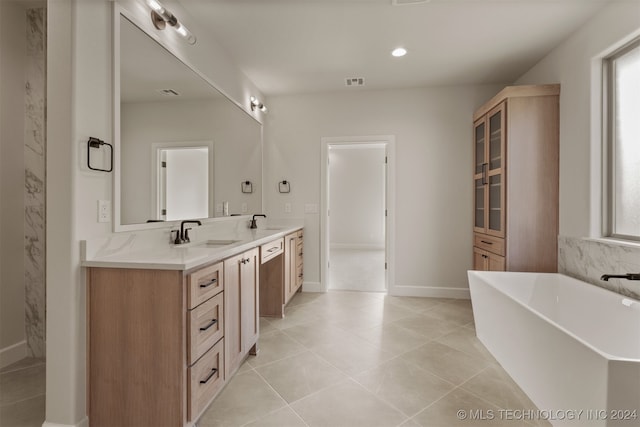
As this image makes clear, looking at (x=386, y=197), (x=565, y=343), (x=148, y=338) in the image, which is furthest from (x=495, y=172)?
(x=148, y=338)

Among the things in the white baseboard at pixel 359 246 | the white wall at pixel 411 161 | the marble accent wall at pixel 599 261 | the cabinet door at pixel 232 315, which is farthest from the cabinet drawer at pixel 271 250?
the white baseboard at pixel 359 246

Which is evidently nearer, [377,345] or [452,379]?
[452,379]

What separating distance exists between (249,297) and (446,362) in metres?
1.55

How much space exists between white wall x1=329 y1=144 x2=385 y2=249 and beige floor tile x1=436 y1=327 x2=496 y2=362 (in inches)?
202

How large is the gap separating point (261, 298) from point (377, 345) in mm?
1340

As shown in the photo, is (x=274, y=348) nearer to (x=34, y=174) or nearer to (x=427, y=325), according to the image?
(x=427, y=325)

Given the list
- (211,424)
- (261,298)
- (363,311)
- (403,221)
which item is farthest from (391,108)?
(211,424)

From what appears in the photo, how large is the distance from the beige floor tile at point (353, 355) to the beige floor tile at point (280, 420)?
556 mm

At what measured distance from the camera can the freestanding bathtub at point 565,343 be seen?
45.5 inches

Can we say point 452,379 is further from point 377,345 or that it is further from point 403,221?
point 403,221

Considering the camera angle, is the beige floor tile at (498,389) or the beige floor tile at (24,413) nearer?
the beige floor tile at (24,413)

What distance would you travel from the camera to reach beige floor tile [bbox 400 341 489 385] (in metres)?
2.10

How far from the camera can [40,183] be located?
234cm

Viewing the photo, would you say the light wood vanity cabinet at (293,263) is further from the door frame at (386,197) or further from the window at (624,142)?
the window at (624,142)
